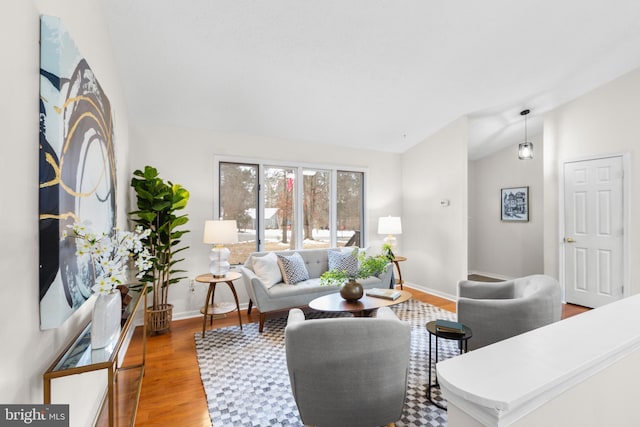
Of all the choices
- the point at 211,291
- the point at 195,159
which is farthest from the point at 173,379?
the point at 195,159

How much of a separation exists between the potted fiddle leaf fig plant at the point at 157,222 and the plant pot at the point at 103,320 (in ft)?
6.09

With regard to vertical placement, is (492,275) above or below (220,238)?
below

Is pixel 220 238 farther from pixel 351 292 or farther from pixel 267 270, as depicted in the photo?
pixel 351 292

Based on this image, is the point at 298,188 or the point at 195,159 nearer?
the point at 195,159

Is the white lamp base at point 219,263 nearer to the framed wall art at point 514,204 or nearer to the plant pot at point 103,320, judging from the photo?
the plant pot at point 103,320

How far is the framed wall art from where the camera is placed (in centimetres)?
567

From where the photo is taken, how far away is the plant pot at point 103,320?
138 cm

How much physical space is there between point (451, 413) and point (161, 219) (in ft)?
11.0

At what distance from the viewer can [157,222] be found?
3.35m

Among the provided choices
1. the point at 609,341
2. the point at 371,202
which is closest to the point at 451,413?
the point at 609,341

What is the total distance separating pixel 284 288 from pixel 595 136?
4.51 metres

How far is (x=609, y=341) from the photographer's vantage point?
38.2 inches

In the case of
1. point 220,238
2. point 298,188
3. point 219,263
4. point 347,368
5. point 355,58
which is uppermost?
point 355,58

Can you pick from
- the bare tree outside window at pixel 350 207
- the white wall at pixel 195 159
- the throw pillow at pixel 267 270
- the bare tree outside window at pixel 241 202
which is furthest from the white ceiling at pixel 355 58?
the throw pillow at pixel 267 270
